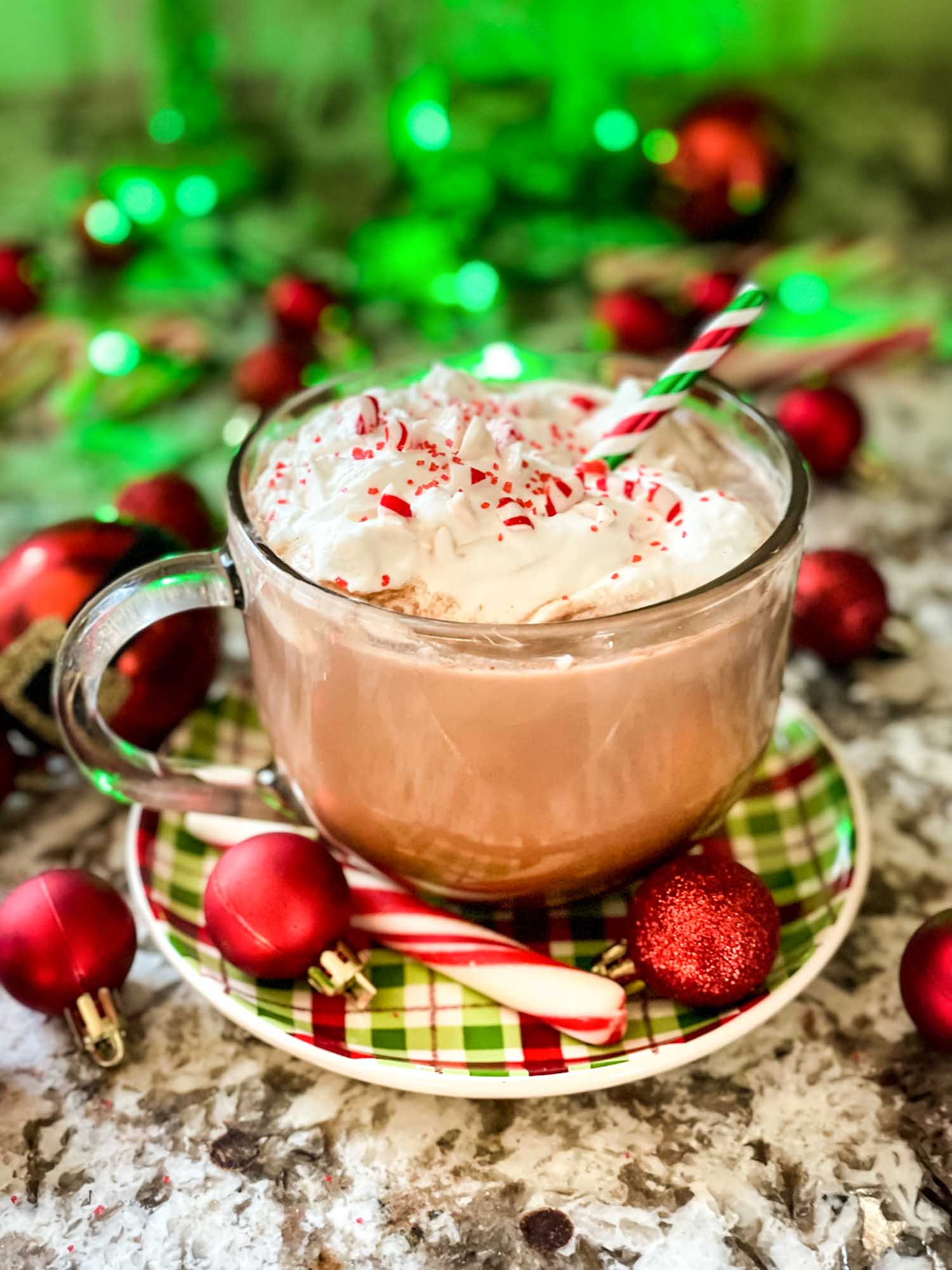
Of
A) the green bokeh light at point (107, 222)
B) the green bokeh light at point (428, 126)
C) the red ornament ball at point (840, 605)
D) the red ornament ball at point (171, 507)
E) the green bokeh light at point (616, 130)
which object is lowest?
the red ornament ball at point (840, 605)

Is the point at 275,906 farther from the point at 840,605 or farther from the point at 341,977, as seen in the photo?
the point at 840,605

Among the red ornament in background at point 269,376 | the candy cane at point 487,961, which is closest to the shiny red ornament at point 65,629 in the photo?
the candy cane at point 487,961

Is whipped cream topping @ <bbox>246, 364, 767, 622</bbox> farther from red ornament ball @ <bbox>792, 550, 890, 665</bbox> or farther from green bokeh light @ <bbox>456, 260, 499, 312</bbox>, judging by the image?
green bokeh light @ <bbox>456, 260, 499, 312</bbox>

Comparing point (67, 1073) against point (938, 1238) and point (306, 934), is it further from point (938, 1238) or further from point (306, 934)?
A: point (938, 1238)

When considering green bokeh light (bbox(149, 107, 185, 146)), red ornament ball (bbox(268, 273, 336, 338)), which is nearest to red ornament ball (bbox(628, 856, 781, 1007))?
red ornament ball (bbox(268, 273, 336, 338))

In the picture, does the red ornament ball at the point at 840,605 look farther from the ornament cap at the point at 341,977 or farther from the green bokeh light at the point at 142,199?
the green bokeh light at the point at 142,199

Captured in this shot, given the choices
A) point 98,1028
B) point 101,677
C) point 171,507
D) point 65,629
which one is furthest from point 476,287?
point 98,1028
